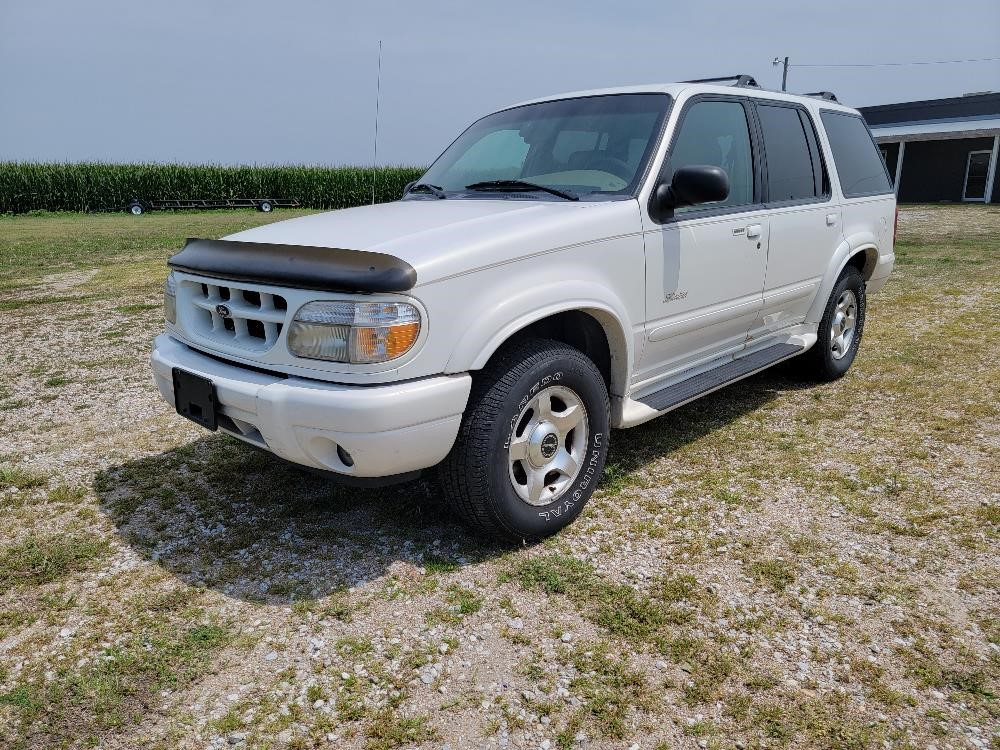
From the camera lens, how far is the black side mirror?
334 centimetres

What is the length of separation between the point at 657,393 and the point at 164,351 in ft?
7.74

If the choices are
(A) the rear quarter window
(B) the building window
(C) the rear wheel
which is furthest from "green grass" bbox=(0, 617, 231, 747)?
(B) the building window

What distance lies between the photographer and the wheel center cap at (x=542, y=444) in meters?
3.15

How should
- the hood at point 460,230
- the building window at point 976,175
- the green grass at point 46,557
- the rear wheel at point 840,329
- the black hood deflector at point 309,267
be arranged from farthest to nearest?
the building window at point 976,175 < the rear wheel at point 840,329 < the green grass at point 46,557 < the hood at point 460,230 < the black hood deflector at point 309,267

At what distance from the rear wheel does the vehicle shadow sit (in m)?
1.45

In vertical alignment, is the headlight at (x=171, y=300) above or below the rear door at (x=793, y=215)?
below

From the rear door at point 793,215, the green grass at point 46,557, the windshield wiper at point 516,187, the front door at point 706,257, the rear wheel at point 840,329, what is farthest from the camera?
the rear wheel at point 840,329

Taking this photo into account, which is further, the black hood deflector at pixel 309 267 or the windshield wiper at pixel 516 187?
the windshield wiper at pixel 516 187

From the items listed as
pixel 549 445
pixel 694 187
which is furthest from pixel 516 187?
pixel 549 445

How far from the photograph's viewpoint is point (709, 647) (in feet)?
8.42

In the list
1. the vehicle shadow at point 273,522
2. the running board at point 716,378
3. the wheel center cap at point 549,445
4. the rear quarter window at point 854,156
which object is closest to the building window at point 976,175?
the rear quarter window at point 854,156

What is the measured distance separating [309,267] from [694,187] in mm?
1745

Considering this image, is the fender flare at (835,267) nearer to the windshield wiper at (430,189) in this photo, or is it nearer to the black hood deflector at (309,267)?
the windshield wiper at (430,189)

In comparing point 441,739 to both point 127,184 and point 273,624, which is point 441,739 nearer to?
point 273,624
